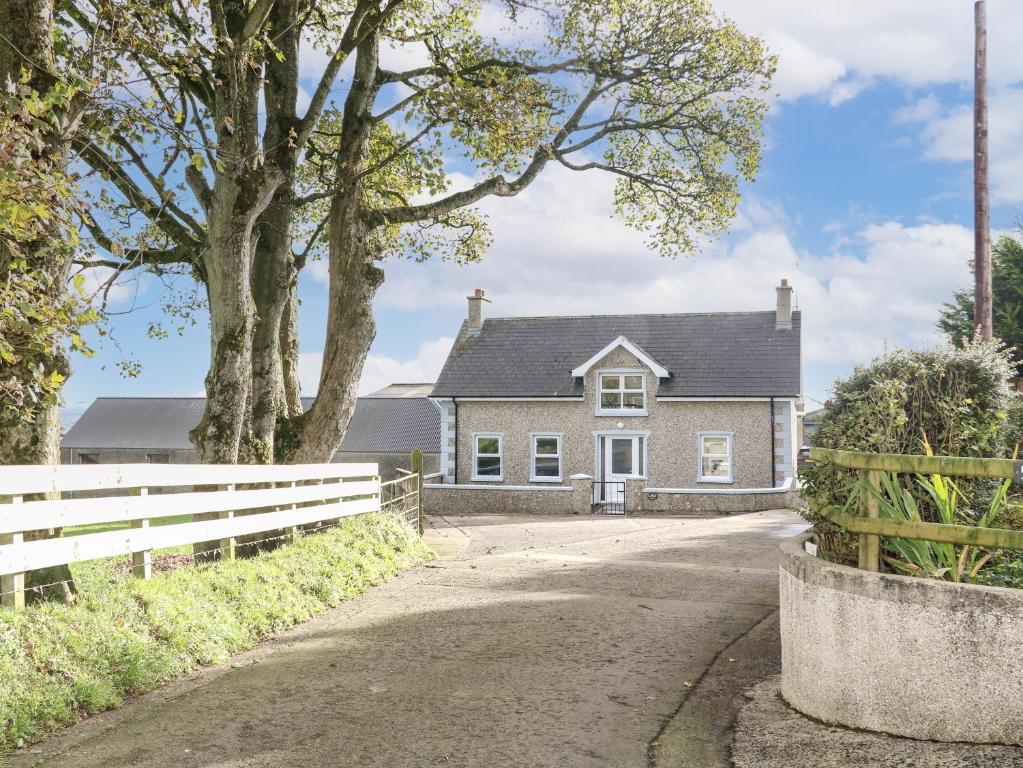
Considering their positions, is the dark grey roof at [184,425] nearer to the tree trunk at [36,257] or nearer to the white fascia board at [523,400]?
the white fascia board at [523,400]

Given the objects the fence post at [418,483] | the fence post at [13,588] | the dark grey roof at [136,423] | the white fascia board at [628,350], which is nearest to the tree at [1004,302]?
the white fascia board at [628,350]

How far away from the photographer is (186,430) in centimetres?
5388

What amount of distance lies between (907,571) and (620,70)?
13275mm

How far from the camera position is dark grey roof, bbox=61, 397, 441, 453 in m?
49.2

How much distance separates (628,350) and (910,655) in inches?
1149

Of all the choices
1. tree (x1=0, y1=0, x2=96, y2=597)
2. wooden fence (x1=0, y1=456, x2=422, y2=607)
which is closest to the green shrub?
wooden fence (x1=0, y1=456, x2=422, y2=607)

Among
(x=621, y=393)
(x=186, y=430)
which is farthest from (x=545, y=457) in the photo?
(x=186, y=430)

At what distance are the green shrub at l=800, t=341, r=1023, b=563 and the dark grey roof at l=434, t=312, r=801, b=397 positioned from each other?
25265mm

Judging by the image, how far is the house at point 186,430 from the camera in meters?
48.8

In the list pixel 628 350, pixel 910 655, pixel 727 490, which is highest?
pixel 628 350

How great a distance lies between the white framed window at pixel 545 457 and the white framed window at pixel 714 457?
5317 mm

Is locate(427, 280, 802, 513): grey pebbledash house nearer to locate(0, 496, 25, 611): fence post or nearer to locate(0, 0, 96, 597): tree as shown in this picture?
locate(0, 0, 96, 597): tree

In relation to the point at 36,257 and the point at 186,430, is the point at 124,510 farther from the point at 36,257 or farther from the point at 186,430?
the point at 186,430

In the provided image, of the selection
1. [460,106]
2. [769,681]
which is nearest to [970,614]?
[769,681]
